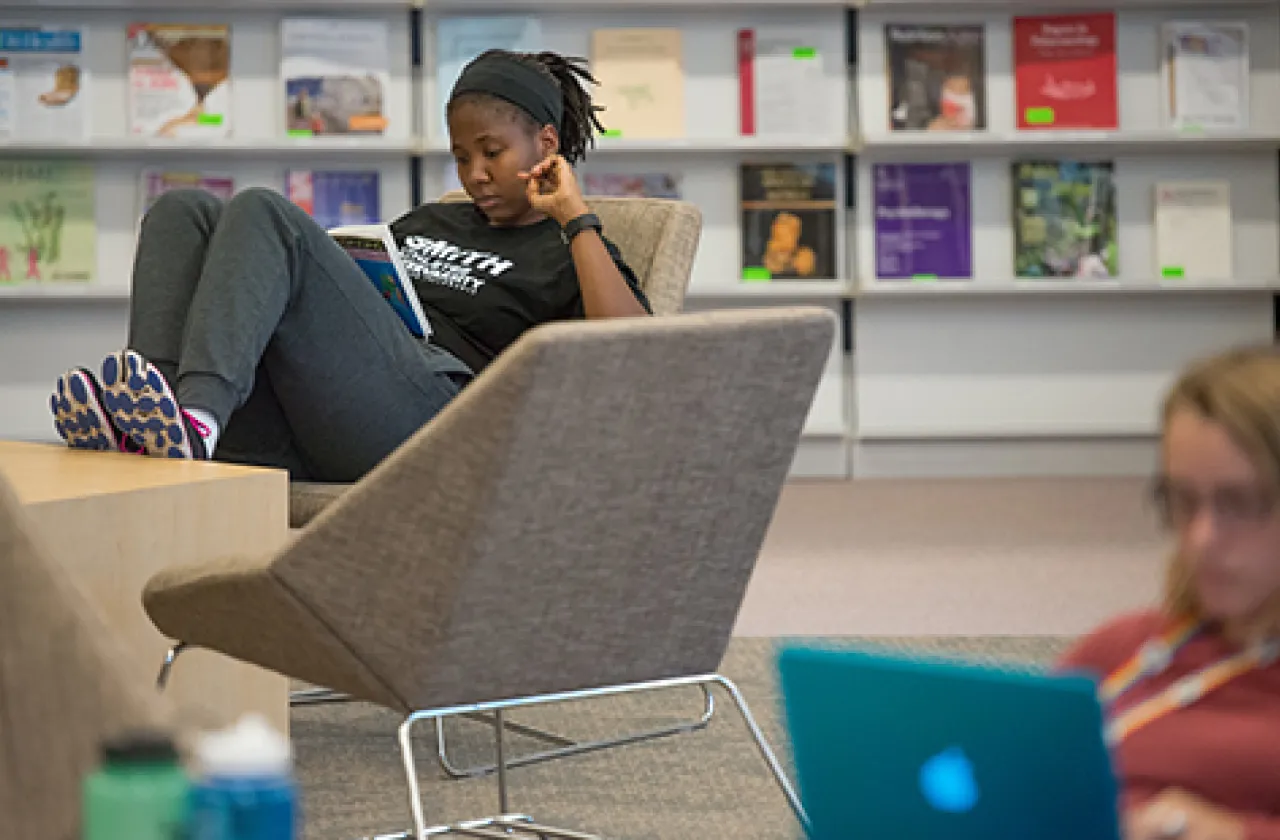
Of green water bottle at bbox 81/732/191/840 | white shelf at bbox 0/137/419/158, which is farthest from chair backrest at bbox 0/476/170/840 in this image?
white shelf at bbox 0/137/419/158

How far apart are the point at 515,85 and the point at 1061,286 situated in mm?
2984

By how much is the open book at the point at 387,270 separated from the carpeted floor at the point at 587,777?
60cm

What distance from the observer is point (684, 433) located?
1.55 metres

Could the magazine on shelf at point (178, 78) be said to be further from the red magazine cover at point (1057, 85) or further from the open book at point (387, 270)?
the open book at point (387, 270)

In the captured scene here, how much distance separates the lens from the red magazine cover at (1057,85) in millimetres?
5414

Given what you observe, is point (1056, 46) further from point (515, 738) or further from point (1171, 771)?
point (1171, 771)

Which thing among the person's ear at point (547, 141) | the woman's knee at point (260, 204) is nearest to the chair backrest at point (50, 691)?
the woman's knee at point (260, 204)

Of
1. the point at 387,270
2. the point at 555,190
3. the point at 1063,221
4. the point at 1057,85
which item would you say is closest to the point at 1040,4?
the point at 1057,85

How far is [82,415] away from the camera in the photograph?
2.24m

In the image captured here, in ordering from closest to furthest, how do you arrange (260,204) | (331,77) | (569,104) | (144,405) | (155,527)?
(155,527), (144,405), (260,204), (569,104), (331,77)

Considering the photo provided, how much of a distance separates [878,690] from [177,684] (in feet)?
4.71

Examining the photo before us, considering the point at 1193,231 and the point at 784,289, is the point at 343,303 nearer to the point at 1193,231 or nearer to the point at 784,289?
the point at 784,289

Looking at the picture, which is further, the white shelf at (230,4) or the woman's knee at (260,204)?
the white shelf at (230,4)

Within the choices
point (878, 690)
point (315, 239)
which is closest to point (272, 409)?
point (315, 239)
